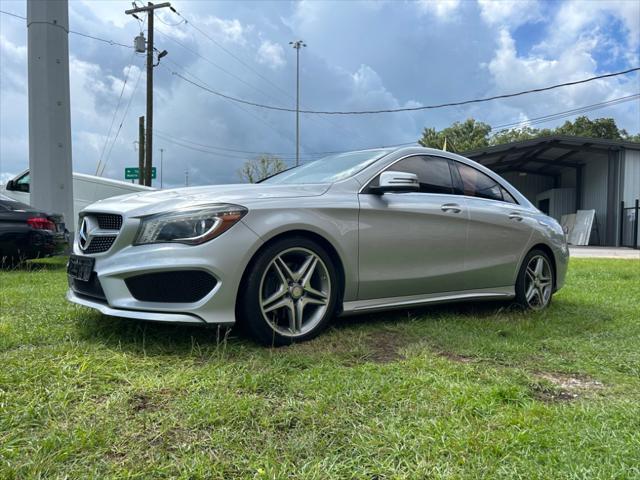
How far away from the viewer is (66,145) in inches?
356

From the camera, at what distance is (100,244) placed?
10.1ft

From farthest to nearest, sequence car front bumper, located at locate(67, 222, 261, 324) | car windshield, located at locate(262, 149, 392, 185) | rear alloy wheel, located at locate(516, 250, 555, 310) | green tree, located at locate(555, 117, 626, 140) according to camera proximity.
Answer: green tree, located at locate(555, 117, 626, 140), rear alloy wheel, located at locate(516, 250, 555, 310), car windshield, located at locate(262, 149, 392, 185), car front bumper, located at locate(67, 222, 261, 324)

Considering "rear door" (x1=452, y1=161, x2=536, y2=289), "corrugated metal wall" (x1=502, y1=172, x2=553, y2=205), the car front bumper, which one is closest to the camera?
the car front bumper

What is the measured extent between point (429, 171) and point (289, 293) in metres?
1.78

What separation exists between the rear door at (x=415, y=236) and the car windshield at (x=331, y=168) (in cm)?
19

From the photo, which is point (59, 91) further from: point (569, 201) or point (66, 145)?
point (569, 201)

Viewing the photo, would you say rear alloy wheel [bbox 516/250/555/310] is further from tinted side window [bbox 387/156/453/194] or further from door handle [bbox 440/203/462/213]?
tinted side window [bbox 387/156/453/194]

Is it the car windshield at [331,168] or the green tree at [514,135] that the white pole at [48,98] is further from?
the green tree at [514,135]

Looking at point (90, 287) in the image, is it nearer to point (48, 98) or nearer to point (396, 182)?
point (396, 182)

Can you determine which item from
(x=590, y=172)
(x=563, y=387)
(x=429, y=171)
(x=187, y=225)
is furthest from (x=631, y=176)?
(x=187, y=225)

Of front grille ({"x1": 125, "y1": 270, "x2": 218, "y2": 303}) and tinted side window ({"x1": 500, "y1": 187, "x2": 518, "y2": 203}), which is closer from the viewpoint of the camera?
front grille ({"x1": 125, "y1": 270, "x2": 218, "y2": 303})

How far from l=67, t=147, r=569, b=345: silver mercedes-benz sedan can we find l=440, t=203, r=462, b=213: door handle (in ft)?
0.04

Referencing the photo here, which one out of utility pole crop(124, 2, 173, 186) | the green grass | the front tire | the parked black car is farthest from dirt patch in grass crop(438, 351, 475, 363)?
utility pole crop(124, 2, 173, 186)

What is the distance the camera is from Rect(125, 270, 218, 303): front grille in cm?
280
